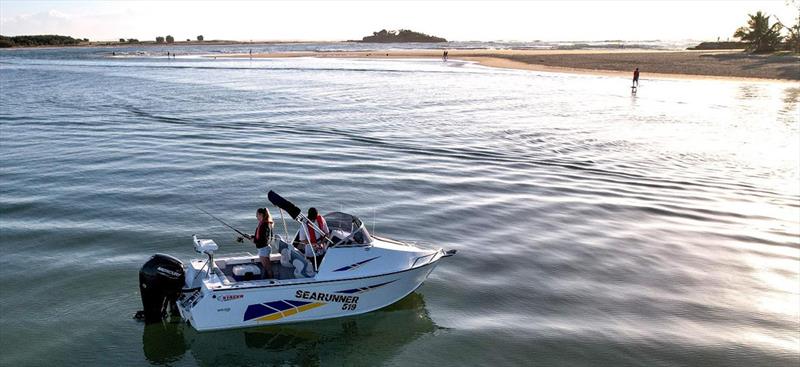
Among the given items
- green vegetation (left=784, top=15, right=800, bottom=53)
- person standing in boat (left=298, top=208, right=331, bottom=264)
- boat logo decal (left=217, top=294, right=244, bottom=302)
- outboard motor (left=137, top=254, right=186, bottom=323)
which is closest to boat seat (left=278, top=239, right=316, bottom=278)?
person standing in boat (left=298, top=208, right=331, bottom=264)

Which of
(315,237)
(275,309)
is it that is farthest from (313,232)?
(275,309)

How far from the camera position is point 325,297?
36.1 feet

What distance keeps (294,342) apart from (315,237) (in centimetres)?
197

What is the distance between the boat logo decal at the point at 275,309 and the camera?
10.6 m

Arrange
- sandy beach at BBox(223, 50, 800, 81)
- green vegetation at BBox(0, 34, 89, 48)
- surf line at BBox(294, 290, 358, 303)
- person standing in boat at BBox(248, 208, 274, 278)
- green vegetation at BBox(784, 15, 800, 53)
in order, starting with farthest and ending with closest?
1. green vegetation at BBox(0, 34, 89, 48)
2. green vegetation at BBox(784, 15, 800, 53)
3. sandy beach at BBox(223, 50, 800, 81)
4. person standing in boat at BBox(248, 208, 274, 278)
5. surf line at BBox(294, 290, 358, 303)

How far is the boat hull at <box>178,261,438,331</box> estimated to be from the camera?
406 inches

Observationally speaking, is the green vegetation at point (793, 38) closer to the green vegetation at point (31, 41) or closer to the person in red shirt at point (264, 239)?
the person in red shirt at point (264, 239)

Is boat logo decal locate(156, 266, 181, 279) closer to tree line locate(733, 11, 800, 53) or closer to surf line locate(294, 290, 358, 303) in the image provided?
surf line locate(294, 290, 358, 303)

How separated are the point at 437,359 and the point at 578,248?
626cm

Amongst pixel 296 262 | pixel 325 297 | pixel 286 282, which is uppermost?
pixel 296 262

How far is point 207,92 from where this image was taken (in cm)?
4750

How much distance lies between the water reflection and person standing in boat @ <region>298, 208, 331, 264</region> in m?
1.36

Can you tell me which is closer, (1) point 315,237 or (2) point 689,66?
(1) point 315,237

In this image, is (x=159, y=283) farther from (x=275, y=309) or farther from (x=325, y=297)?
(x=325, y=297)
